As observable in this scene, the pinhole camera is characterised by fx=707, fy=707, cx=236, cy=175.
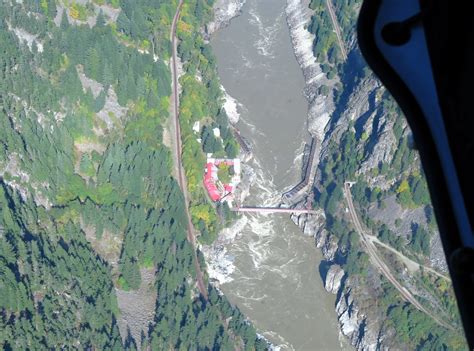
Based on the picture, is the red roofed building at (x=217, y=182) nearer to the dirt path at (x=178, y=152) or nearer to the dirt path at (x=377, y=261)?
the dirt path at (x=178, y=152)

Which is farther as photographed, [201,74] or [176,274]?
[201,74]

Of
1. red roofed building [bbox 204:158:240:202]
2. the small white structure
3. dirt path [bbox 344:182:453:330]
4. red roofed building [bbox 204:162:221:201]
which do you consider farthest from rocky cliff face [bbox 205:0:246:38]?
dirt path [bbox 344:182:453:330]

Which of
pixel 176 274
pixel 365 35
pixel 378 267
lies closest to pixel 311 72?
pixel 378 267

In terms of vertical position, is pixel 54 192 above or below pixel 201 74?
below

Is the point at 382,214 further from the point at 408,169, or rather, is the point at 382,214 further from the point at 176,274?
the point at 176,274

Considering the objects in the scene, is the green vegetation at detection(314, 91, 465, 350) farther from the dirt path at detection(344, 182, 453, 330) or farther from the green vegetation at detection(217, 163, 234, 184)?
the green vegetation at detection(217, 163, 234, 184)

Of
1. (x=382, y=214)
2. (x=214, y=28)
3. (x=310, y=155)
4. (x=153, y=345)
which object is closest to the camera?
(x=153, y=345)
